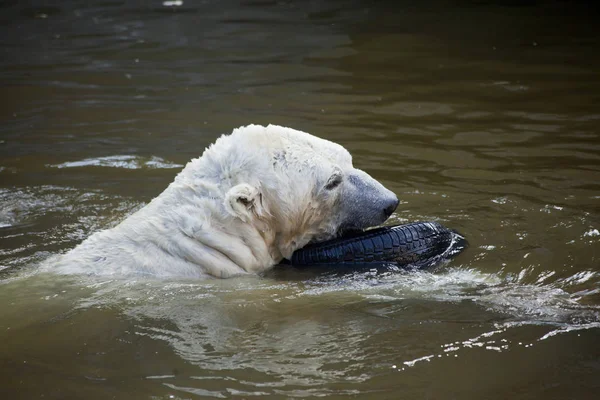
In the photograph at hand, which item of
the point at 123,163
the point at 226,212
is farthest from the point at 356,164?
the point at 226,212

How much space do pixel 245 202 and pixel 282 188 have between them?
238 millimetres

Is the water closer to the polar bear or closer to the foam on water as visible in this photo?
the foam on water

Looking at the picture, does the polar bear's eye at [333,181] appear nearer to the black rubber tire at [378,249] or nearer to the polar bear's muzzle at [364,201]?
the polar bear's muzzle at [364,201]

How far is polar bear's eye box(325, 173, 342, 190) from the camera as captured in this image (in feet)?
15.2

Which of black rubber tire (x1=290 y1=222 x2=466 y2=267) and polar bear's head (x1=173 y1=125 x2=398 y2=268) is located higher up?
polar bear's head (x1=173 y1=125 x2=398 y2=268)

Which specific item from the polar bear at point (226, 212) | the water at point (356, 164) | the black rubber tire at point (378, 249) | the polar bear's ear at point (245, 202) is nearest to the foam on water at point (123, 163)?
the water at point (356, 164)

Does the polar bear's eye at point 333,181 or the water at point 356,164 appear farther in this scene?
the polar bear's eye at point 333,181

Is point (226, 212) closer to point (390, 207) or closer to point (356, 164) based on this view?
point (390, 207)

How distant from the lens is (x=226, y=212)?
4.45 m

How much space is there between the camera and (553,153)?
22.5 feet

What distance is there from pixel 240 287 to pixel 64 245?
5.49 feet

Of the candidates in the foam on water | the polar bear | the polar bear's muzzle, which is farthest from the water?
the polar bear's muzzle

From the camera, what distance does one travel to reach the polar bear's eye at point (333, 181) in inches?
183

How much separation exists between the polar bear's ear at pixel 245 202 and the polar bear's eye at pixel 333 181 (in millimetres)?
404
